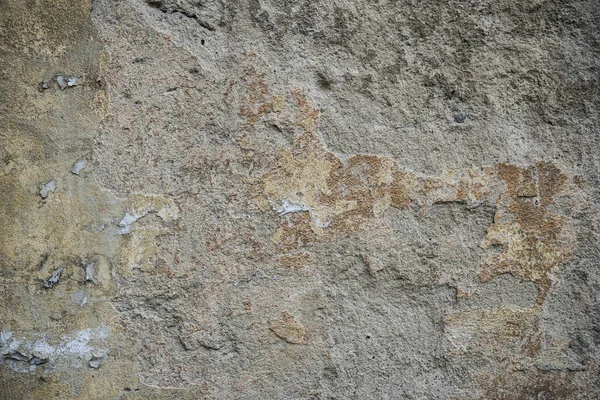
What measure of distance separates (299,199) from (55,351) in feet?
2.23

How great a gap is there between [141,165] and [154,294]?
31 centimetres

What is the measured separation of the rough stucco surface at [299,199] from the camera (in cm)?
134

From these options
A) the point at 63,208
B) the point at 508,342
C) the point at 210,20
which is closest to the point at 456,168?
the point at 508,342

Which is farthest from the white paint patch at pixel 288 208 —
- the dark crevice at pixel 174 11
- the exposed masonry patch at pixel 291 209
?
the dark crevice at pixel 174 11

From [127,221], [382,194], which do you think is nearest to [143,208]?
[127,221]

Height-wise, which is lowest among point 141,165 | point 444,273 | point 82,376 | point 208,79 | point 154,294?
point 82,376

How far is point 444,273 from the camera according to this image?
4.62 feet

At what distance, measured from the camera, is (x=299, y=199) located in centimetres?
138

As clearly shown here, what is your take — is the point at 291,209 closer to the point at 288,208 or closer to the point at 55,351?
the point at 288,208

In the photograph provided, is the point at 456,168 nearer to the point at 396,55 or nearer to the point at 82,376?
the point at 396,55

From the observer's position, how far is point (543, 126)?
1.38 metres

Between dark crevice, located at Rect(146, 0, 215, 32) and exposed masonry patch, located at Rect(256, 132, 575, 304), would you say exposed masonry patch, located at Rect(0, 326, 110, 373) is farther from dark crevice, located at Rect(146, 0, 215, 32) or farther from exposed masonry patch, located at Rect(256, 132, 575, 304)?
dark crevice, located at Rect(146, 0, 215, 32)

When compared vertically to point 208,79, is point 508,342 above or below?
below

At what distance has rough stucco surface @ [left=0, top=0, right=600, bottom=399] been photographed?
134 cm
